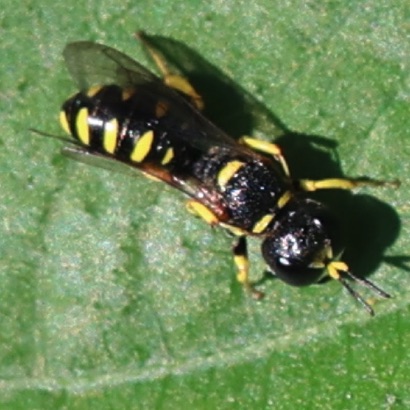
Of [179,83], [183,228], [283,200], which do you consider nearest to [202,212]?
[183,228]

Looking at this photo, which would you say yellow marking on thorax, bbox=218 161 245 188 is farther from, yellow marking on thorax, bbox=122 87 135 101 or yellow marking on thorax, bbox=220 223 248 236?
yellow marking on thorax, bbox=122 87 135 101

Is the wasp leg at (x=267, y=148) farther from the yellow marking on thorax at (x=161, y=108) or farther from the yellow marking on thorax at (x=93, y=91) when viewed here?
the yellow marking on thorax at (x=93, y=91)

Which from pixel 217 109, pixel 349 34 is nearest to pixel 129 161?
pixel 217 109

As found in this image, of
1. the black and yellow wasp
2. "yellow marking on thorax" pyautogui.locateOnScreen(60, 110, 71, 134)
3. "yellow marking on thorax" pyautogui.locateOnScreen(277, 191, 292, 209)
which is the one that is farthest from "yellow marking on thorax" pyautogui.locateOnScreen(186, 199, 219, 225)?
"yellow marking on thorax" pyautogui.locateOnScreen(60, 110, 71, 134)

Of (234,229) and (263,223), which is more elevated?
(263,223)

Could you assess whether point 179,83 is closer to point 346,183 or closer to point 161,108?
point 161,108

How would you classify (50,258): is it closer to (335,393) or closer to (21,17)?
(21,17)
